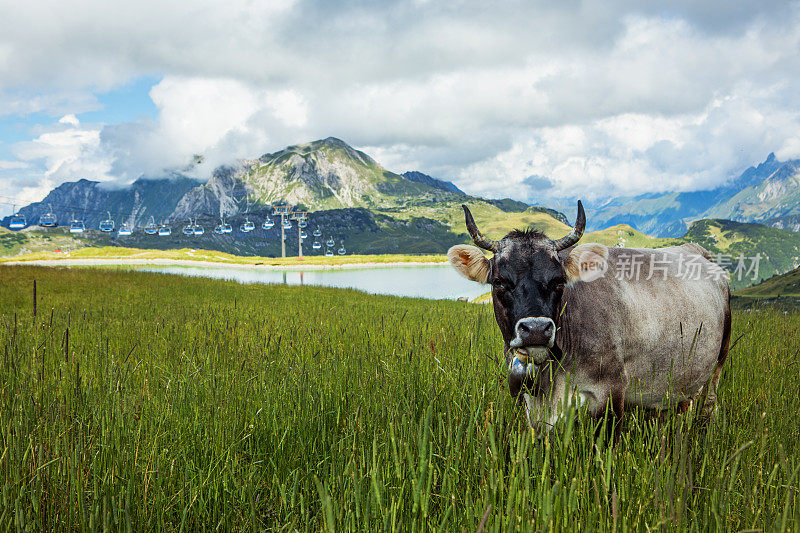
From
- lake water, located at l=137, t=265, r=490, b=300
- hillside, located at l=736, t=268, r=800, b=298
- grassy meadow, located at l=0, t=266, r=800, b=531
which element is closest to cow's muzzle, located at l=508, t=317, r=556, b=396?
grassy meadow, located at l=0, t=266, r=800, b=531

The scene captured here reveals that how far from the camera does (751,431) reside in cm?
425

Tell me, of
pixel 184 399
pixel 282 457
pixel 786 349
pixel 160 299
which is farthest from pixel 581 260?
pixel 160 299

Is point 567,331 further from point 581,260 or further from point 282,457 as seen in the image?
point 282,457

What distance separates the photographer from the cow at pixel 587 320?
3914 mm

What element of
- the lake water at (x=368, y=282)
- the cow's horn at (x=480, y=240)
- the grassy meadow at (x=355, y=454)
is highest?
the cow's horn at (x=480, y=240)

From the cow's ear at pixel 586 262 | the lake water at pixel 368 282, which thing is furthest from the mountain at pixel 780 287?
the cow's ear at pixel 586 262

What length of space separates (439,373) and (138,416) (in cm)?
321

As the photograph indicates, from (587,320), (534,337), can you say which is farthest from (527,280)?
(587,320)

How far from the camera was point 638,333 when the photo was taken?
464cm

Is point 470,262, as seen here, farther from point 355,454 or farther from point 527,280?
point 355,454

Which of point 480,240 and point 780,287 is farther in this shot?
point 780,287

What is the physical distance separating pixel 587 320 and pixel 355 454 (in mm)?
2566

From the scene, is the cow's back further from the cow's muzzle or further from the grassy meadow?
the grassy meadow

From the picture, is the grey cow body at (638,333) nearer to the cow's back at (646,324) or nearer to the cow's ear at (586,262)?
the cow's back at (646,324)
